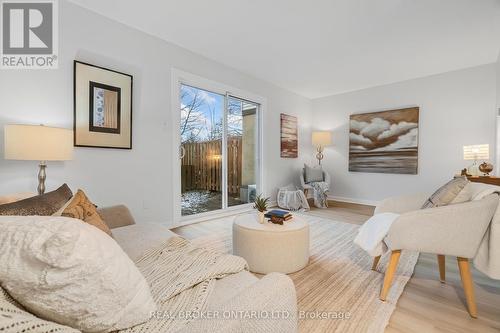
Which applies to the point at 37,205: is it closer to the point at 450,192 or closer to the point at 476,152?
the point at 450,192

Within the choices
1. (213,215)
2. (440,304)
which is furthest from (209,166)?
(440,304)

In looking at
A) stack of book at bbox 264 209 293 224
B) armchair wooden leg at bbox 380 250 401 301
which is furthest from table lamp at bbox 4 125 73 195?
armchair wooden leg at bbox 380 250 401 301

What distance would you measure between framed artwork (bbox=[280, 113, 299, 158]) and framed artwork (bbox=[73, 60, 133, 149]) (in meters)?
3.05

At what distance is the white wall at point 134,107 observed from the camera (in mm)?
2061

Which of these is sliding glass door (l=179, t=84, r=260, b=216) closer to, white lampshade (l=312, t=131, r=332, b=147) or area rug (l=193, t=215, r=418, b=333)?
area rug (l=193, t=215, r=418, b=333)

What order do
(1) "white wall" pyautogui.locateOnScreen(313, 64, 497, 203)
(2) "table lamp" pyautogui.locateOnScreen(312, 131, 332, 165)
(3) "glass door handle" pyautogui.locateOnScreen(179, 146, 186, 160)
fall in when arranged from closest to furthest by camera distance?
(3) "glass door handle" pyautogui.locateOnScreen(179, 146, 186, 160)
(1) "white wall" pyautogui.locateOnScreen(313, 64, 497, 203)
(2) "table lamp" pyautogui.locateOnScreen(312, 131, 332, 165)

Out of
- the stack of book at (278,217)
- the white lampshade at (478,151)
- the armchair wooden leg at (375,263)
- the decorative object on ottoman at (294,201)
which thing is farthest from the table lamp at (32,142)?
the white lampshade at (478,151)

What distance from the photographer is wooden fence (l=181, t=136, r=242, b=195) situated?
3.47 meters

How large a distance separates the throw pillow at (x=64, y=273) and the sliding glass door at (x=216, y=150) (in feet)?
9.00

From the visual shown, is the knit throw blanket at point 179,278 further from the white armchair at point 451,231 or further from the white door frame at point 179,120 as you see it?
the white door frame at point 179,120

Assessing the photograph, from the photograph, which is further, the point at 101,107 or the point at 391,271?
the point at 101,107

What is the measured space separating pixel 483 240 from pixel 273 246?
1.32m

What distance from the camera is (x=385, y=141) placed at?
4.54m

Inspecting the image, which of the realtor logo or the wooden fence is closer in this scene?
the realtor logo
